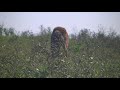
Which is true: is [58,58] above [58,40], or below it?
below

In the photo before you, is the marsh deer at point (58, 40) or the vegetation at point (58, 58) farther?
the marsh deer at point (58, 40)

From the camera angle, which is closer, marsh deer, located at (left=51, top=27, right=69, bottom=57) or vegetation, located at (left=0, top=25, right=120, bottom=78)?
vegetation, located at (left=0, top=25, right=120, bottom=78)

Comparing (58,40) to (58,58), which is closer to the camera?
(58,58)

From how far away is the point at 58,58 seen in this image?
8.24m

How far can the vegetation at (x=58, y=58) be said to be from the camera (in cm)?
743

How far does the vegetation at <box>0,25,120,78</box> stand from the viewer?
7432 mm
